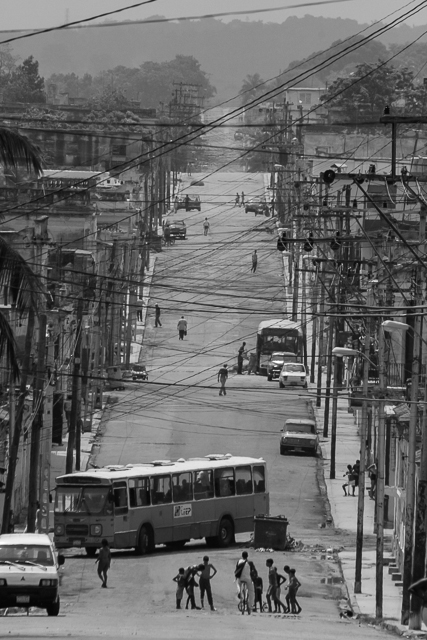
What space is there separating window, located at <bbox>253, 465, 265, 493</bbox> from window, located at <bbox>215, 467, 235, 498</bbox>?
3.61 ft

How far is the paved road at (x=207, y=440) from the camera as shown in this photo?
32688 mm

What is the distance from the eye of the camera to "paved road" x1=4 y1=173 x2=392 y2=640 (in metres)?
32.7

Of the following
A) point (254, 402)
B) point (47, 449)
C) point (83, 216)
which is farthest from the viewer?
point (83, 216)

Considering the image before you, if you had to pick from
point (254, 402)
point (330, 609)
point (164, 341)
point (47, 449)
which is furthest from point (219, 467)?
point (164, 341)

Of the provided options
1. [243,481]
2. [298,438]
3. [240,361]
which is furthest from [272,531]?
[240,361]

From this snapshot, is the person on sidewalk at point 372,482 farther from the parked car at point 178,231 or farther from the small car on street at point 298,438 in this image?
the parked car at point 178,231

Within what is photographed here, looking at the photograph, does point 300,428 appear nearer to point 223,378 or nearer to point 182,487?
point 223,378

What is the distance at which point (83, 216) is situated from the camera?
9269 centimetres

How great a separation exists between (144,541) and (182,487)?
205 centimetres

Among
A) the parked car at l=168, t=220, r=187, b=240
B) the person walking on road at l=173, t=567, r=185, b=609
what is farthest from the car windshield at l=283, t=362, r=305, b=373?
the parked car at l=168, t=220, r=187, b=240

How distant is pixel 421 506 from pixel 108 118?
139m

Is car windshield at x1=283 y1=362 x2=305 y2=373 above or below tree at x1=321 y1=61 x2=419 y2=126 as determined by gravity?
below

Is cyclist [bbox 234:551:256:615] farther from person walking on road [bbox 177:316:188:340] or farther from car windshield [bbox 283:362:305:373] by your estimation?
person walking on road [bbox 177:316:188:340]

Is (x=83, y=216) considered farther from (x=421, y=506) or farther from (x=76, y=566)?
(x=421, y=506)
